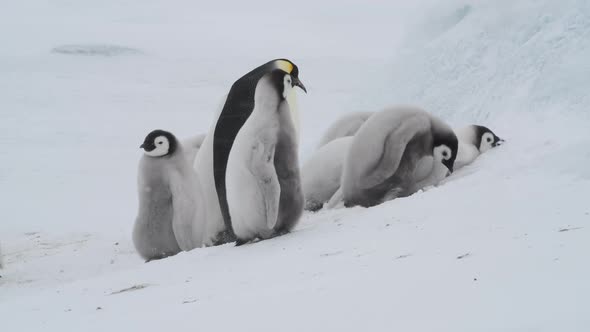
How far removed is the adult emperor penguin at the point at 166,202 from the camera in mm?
4211

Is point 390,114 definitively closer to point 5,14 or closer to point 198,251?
point 198,251

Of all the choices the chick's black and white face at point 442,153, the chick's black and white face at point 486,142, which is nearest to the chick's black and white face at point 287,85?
the chick's black and white face at point 442,153

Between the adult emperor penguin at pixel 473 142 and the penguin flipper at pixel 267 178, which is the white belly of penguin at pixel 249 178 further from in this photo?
the adult emperor penguin at pixel 473 142

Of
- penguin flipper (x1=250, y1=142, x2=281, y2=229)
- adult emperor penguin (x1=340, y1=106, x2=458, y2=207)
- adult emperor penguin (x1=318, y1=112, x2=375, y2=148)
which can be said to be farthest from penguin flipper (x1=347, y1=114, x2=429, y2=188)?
adult emperor penguin (x1=318, y1=112, x2=375, y2=148)

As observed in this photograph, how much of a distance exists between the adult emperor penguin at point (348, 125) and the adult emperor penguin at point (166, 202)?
1.83 meters

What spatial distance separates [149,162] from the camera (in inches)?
168

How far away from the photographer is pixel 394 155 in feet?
14.5

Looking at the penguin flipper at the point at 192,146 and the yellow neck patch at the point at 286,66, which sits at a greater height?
the yellow neck patch at the point at 286,66

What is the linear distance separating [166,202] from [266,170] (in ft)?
3.28

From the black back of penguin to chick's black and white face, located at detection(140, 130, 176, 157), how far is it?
258 millimetres

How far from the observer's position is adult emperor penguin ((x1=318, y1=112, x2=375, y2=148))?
5.81 meters

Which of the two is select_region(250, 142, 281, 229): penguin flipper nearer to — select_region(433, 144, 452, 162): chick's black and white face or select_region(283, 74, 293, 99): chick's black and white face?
select_region(283, 74, 293, 99): chick's black and white face

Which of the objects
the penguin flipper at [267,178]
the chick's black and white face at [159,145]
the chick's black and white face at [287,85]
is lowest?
the penguin flipper at [267,178]

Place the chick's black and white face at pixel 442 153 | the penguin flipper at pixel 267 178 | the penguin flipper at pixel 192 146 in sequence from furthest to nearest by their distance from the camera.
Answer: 1. the penguin flipper at pixel 192 146
2. the chick's black and white face at pixel 442 153
3. the penguin flipper at pixel 267 178
